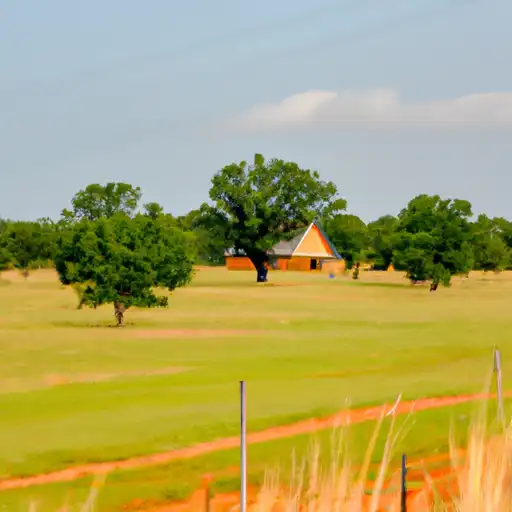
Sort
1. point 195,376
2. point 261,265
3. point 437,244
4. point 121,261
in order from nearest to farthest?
point 195,376 → point 121,261 → point 437,244 → point 261,265

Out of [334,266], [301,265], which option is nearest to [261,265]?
[301,265]

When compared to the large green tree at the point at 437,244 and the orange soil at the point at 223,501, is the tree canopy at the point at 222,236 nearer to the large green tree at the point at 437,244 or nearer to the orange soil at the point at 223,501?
the large green tree at the point at 437,244

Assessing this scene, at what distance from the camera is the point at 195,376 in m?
24.0

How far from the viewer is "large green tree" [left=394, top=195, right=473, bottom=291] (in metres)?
80.1

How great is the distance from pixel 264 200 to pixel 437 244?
17.2 meters

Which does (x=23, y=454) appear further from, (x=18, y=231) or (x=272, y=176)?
(x=18, y=231)

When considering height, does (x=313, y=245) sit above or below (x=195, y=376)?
above

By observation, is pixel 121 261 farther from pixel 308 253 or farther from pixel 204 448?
pixel 308 253

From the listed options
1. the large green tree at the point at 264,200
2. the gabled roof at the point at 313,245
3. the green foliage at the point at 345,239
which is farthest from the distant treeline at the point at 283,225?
the green foliage at the point at 345,239

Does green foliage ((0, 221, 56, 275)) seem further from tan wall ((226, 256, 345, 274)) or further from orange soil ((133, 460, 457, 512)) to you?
orange soil ((133, 460, 457, 512))

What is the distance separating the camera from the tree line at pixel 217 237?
136 feet

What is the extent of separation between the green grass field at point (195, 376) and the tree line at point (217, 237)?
210cm

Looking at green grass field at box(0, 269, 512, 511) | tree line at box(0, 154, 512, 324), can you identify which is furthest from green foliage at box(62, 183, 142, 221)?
green grass field at box(0, 269, 512, 511)

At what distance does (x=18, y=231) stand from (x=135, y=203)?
2953 cm
